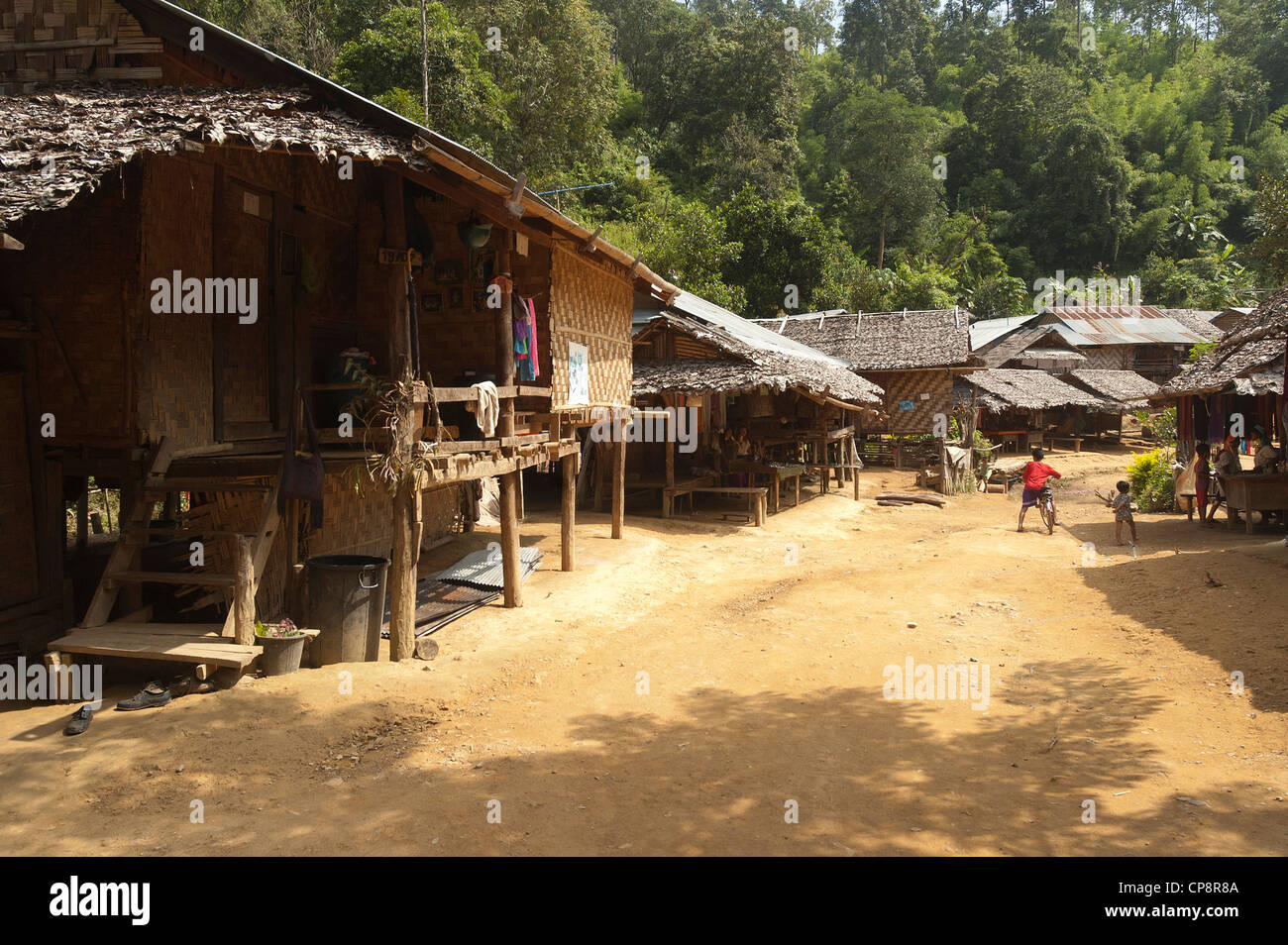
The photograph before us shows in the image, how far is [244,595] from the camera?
21.7 ft

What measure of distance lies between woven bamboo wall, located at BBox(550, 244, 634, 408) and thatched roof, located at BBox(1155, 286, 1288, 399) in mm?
9544

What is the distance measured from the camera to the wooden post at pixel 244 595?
6.55 metres

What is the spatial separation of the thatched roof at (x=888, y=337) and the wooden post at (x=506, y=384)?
2048 centimetres

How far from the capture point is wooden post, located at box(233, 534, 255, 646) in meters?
6.55

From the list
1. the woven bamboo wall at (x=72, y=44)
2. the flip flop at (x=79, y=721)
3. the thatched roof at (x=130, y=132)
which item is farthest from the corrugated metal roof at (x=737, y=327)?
the flip flop at (x=79, y=721)

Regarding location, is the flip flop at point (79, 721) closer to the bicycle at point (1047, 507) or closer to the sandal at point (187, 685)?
the sandal at point (187, 685)

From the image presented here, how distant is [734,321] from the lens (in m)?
21.2

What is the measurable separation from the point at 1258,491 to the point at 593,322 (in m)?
11.6

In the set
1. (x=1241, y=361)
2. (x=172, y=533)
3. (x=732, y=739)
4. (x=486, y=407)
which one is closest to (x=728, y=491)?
(x=486, y=407)

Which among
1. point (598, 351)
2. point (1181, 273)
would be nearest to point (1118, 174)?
point (1181, 273)

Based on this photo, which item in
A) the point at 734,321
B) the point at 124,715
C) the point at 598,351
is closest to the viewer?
the point at 124,715

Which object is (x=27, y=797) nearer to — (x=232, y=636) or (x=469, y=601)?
(x=232, y=636)

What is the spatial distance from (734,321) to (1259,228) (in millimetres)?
47390
